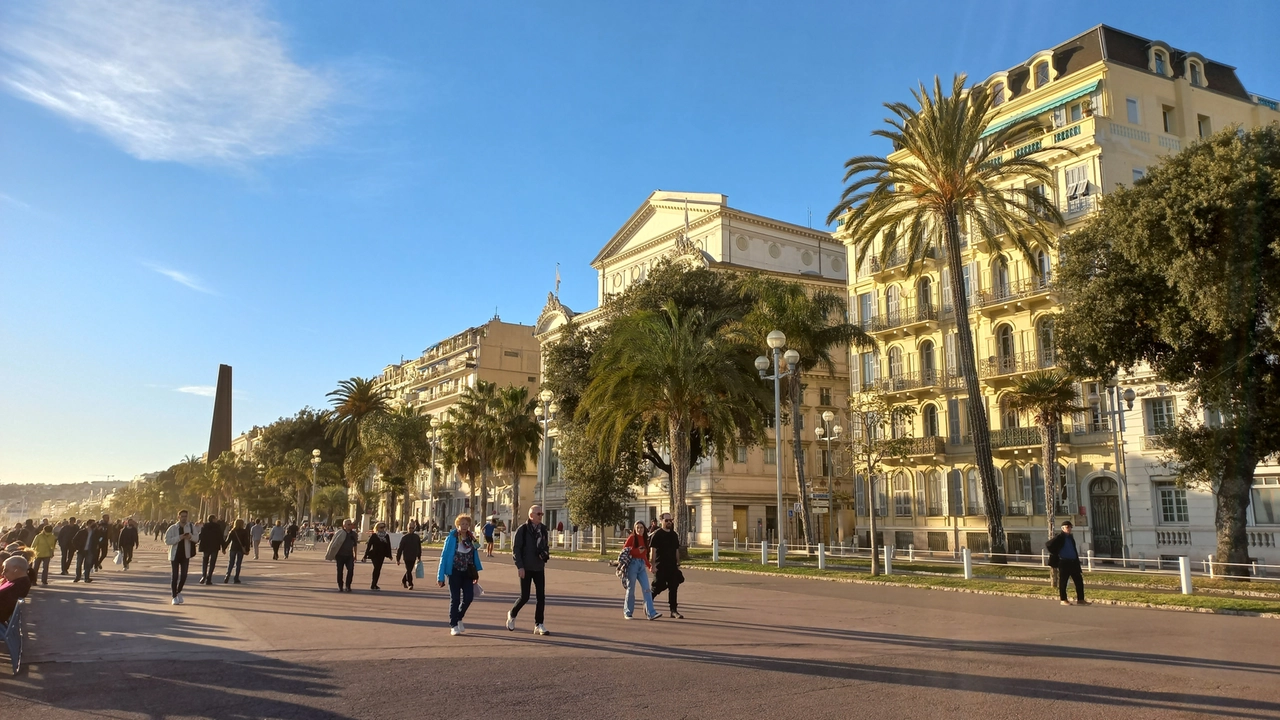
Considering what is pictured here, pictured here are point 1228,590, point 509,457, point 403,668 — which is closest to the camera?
point 403,668

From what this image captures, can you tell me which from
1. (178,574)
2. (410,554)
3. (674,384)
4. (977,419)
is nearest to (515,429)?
(674,384)

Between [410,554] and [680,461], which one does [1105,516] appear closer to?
[680,461]

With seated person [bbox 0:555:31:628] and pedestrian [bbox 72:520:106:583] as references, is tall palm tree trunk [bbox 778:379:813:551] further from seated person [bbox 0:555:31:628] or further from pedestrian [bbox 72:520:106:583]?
seated person [bbox 0:555:31:628]

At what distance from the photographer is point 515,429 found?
175 feet

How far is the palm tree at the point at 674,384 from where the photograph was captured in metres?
30.0

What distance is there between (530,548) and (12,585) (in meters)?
5.49

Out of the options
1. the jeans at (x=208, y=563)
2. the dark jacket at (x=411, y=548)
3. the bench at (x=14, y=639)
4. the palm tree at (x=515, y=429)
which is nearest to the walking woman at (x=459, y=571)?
the bench at (x=14, y=639)

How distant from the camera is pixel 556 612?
14.5 metres

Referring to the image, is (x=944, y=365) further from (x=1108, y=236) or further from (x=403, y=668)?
(x=403, y=668)

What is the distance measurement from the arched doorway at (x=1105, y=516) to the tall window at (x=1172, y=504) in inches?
74.1

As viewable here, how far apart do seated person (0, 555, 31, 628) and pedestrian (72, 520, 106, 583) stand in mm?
15333

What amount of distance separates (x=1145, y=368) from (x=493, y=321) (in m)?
66.1

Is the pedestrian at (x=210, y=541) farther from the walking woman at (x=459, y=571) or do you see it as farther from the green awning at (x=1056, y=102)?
the green awning at (x=1056, y=102)

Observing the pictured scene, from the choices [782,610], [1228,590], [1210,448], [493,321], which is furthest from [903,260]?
[493,321]
